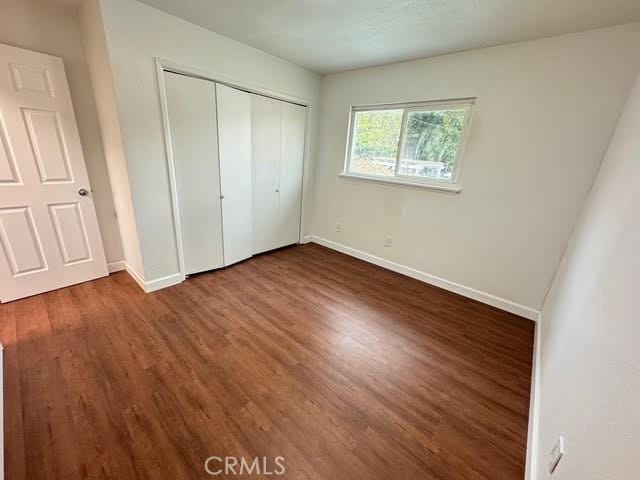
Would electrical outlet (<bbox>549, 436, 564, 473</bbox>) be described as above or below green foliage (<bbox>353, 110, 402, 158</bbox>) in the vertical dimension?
below

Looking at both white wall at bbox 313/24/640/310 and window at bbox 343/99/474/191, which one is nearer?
white wall at bbox 313/24/640/310

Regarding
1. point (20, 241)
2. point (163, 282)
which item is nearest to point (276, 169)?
point (163, 282)

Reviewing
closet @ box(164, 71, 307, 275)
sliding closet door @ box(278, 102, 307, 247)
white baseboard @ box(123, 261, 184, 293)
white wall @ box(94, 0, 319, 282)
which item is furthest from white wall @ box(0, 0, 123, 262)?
sliding closet door @ box(278, 102, 307, 247)

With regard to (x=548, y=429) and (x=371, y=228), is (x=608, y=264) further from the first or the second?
(x=371, y=228)

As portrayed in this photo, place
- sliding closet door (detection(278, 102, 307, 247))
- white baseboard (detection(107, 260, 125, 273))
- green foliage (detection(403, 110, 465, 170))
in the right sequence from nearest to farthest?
green foliage (detection(403, 110, 465, 170)) < white baseboard (detection(107, 260, 125, 273)) < sliding closet door (detection(278, 102, 307, 247))

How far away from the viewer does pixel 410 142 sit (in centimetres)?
297

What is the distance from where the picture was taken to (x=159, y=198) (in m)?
2.38

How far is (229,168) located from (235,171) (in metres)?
0.09

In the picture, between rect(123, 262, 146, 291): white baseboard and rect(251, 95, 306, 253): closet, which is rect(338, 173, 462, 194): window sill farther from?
rect(123, 262, 146, 291): white baseboard

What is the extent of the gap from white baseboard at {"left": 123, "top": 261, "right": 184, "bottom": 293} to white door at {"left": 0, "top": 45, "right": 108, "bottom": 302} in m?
0.51

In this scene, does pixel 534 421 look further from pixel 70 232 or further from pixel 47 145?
pixel 47 145

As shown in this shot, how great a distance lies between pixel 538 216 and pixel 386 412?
2145mm

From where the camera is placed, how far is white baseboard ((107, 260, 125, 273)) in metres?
2.78

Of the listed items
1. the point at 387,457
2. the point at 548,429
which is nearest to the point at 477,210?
the point at 548,429
